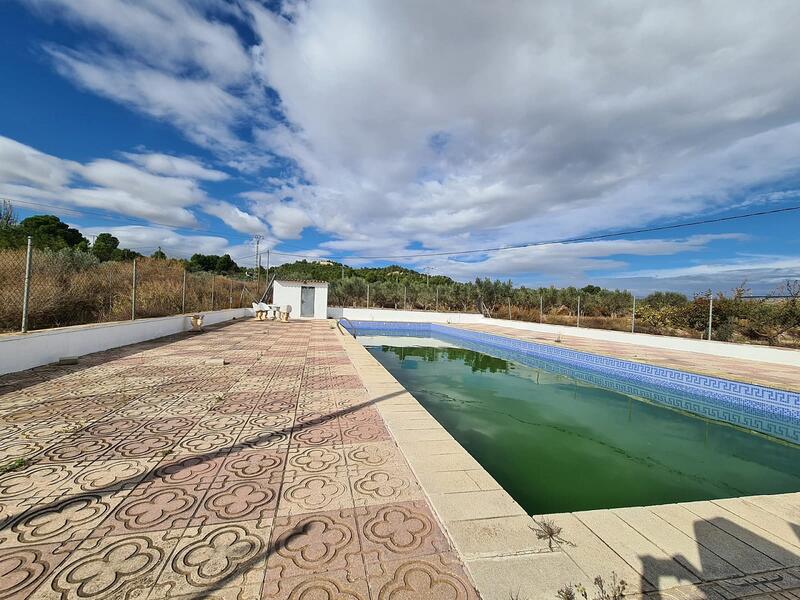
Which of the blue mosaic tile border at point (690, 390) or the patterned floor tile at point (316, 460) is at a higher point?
the patterned floor tile at point (316, 460)

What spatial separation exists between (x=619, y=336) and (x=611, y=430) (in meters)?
8.75

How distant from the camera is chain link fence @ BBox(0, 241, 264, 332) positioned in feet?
20.9

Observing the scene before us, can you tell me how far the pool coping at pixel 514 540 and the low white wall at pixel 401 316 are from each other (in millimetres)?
18535

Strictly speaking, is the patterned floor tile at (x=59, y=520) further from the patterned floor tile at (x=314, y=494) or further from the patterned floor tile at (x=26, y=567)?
the patterned floor tile at (x=314, y=494)

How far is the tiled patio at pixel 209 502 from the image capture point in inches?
53.4

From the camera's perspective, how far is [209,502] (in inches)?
75.2

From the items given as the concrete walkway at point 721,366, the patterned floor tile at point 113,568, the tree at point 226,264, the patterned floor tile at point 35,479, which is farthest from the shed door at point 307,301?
the tree at point 226,264

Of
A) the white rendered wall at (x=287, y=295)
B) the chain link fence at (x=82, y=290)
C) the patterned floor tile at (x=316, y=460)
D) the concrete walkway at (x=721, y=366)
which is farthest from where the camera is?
the white rendered wall at (x=287, y=295)

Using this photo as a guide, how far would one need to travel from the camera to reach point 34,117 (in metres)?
11.1

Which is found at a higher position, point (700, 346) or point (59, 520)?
point (700, 346)

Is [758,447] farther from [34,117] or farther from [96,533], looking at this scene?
[34,117]

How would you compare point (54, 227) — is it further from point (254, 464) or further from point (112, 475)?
point (254, 464)

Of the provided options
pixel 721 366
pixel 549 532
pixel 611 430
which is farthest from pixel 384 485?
pixel 721 366

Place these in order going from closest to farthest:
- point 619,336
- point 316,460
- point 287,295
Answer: point 316,460, point 619,336, point 287,295
